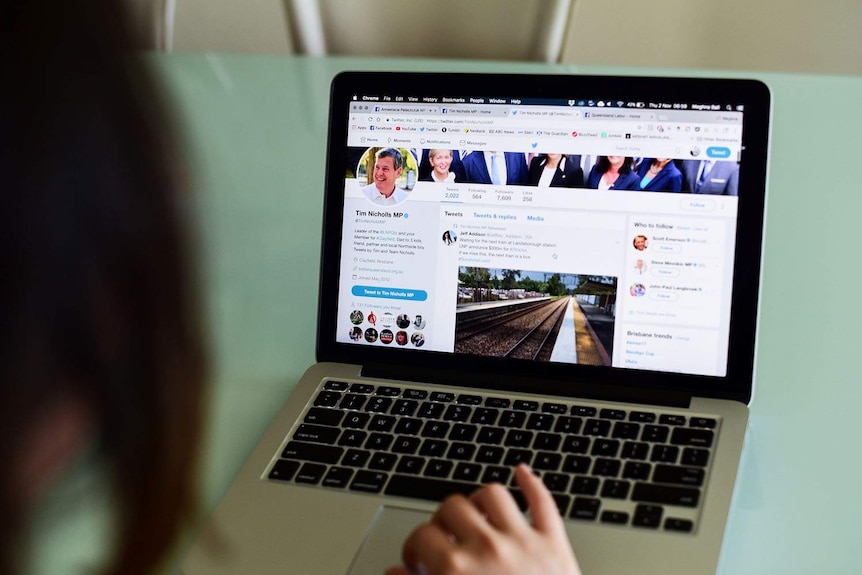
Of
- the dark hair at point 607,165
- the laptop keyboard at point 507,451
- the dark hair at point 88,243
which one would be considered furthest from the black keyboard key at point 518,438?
the dark hair at point 88,243

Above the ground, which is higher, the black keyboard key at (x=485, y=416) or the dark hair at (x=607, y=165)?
the dark hair at (x=607, y=165)

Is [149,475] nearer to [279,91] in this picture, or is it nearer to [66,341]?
[66,341]

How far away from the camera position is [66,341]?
34cm

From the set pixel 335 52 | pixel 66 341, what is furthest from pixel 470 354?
pixel 335 52

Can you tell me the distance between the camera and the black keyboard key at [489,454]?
0.79 meters

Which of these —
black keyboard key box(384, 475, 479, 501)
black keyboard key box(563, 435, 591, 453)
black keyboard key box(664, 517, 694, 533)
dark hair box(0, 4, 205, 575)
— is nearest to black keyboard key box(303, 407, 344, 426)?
A: black keyboard key box(384, 475, 479, 501)

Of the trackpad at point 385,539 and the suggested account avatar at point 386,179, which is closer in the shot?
the trackpad at point 385,539

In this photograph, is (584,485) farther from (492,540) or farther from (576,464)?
(492,540)

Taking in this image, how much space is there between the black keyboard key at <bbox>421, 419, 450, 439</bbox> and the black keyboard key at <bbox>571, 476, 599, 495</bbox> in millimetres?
133

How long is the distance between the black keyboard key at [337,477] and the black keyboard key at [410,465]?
43 millimetres

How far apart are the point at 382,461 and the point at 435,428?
0.20 feet

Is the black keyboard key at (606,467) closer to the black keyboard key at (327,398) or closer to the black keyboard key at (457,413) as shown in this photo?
the black keyboard key at (457,413)

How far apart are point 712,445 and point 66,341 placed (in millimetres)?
594

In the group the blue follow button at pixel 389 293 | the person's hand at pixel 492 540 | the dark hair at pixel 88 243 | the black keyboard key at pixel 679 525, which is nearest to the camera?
the dark hair at pixel 88 243
